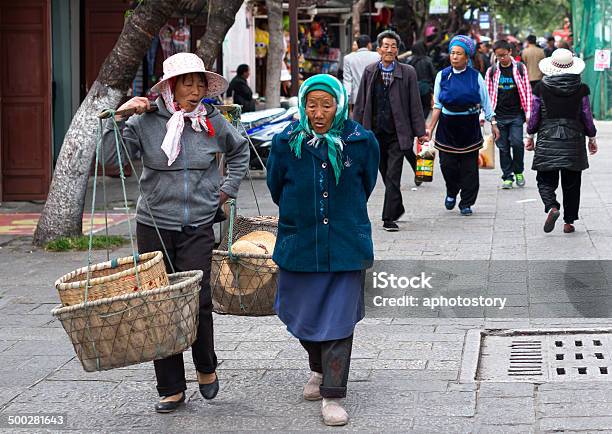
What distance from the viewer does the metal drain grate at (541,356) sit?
647 centimetres

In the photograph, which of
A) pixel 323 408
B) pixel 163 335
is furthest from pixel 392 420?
pixel 163 335

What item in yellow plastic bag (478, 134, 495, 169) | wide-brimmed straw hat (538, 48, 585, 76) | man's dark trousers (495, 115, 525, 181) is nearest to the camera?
wide-brimmed straw hat (538, 48, 585, 76)

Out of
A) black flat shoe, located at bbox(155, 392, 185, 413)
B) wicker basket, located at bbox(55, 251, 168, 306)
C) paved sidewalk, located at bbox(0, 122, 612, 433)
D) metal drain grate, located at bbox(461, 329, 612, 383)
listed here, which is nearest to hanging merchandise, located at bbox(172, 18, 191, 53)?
paved sidewalk, located at bbox(0, 122, 612, 433)

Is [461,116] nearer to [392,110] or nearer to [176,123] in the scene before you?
[392,110]

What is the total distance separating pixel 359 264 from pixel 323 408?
2.29ft

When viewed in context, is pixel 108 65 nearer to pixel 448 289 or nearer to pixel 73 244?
pixel 73 244

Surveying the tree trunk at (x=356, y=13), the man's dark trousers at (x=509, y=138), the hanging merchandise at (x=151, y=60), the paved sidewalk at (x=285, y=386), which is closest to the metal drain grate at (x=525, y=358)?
the paved sidewalk at (x=285, y=386)

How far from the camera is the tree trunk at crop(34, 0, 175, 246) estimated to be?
36.4 feet

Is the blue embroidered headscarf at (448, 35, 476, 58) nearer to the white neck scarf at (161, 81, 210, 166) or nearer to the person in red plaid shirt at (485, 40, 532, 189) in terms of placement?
the person in red plaid shirt at (485, 40, 532, 189)

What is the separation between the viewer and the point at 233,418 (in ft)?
19.3

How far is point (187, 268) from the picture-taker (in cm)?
599

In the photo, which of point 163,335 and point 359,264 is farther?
point 359,264

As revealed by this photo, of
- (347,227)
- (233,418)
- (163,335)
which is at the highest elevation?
(347,227)

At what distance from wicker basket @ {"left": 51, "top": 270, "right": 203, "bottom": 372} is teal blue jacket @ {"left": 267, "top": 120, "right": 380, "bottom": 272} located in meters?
0.66
